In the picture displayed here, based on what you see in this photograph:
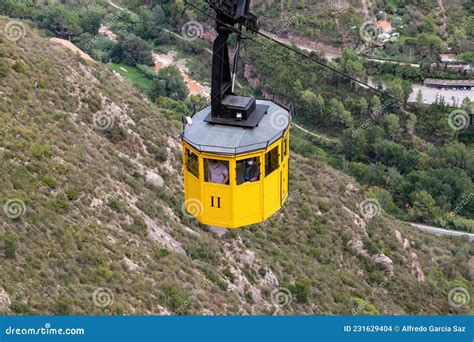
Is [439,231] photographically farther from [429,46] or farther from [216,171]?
[216,171]

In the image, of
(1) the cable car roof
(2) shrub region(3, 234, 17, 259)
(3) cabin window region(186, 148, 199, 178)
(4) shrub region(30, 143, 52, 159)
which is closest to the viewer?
(1) the cable car roof

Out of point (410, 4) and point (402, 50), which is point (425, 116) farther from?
point (410, 4)

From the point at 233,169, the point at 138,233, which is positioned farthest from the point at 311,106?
the point at 233,169

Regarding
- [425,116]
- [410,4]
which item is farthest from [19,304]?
[410,4]

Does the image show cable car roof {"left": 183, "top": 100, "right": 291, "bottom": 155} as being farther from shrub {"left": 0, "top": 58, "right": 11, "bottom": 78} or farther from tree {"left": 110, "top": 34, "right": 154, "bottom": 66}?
tree {"left": 110, "top": 34, "right": 154, "bottom": 66}

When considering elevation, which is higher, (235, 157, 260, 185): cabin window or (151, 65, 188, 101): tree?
(235, 157, 260, 185): cabin window

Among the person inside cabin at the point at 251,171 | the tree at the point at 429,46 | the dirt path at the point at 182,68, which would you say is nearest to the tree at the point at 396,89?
the tree at the point at 429,46

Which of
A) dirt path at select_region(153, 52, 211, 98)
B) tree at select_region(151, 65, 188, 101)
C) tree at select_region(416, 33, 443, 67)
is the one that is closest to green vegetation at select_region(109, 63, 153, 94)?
dirt path at select_region(153, 52, 211, 98)
